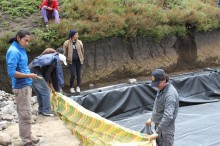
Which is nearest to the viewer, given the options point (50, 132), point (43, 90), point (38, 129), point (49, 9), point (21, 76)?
point (21, 76)

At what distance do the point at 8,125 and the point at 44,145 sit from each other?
131cm

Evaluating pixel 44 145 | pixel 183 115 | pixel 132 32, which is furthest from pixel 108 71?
pixel 44 145

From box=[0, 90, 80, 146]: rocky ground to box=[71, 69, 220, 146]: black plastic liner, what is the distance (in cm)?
103

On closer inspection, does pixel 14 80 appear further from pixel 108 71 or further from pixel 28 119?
pixel 108 71

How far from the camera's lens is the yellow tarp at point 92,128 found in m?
4.83

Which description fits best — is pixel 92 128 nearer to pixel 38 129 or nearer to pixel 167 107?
pixel 38 129

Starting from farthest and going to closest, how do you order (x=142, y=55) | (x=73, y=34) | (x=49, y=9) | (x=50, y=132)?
(x=142, y=55), (x=49, y=9), (x=73, y=34), (x=50, y=132)

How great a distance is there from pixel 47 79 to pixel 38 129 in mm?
1001

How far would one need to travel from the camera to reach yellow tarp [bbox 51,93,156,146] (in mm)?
4832

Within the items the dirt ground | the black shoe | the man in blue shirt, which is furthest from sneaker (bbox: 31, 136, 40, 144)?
the man in blue shirt

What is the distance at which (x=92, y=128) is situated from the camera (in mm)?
5816

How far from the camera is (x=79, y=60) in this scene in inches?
388

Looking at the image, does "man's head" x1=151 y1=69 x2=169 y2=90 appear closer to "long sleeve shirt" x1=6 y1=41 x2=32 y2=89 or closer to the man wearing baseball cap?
the man wearing baseball cap

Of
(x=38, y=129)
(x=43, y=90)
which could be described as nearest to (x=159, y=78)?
(x=38, y=129)
